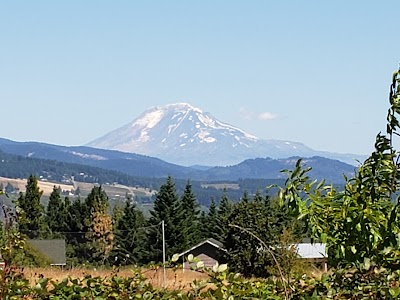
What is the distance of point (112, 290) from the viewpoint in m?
3.77

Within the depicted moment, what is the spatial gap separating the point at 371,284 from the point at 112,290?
127 cm

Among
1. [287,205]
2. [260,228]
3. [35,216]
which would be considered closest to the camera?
[287,205]

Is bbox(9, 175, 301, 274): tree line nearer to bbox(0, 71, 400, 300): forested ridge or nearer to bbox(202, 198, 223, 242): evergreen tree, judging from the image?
bbox(202, 198, 223, 242): evergreen tree

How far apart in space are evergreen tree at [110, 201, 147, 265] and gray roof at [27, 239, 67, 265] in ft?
23.4

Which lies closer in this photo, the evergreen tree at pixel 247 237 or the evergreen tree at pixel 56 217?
the evergreen tree at pixel 247 237

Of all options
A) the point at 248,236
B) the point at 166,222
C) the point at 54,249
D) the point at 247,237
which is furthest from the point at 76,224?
the point at 247,237

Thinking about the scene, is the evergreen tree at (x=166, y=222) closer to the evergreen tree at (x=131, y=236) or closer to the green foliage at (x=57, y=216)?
the evergreen tree at (x=131, y=236)

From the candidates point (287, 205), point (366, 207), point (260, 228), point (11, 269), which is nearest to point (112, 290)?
point (11, 269)

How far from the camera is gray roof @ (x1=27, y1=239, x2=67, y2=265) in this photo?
39438 mm

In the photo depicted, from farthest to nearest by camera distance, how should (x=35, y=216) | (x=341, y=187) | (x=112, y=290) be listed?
(x=35, y=216) < (x=112, y=290) < (x=341, y=187)

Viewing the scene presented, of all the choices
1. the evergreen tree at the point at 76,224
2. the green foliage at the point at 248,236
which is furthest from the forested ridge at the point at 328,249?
the evergreen tree at the point at 76,224

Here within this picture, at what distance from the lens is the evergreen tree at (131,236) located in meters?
49.6

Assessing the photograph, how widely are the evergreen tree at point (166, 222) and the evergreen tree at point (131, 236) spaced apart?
0.97 m

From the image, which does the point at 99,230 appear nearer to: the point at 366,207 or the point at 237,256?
the point at 237,256
